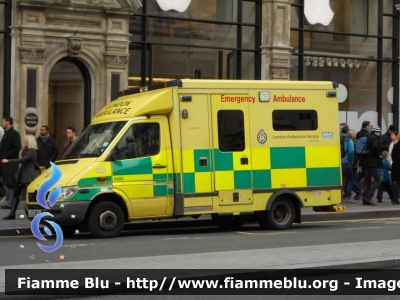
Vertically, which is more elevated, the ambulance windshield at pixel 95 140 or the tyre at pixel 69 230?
the ambulance windshield at pixel 95 140

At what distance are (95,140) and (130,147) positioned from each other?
746mm

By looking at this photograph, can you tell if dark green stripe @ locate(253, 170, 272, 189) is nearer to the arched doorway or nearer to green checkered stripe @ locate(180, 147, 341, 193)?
green checkered stripe @ locate(180, 147, 341, 193)

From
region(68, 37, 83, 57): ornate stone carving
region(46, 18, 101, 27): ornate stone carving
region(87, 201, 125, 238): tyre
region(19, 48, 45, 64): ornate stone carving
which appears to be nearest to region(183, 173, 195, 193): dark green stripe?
region(87, 201, 125, 238): tyre

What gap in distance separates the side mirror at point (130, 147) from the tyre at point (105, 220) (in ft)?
2.81

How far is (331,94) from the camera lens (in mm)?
16516

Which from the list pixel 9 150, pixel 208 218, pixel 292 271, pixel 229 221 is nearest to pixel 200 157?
pixel 229 221

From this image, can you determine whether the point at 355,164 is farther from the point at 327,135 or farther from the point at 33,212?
the point at 33,212

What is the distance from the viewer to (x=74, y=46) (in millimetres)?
21078

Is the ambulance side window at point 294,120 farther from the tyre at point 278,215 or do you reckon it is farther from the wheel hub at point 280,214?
the wheel hub at point 280,214

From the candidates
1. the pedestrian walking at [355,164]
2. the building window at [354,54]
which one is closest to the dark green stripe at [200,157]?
the pedestrian walking at [355,164]

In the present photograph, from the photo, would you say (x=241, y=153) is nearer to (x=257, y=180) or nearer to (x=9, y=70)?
(x=257, y=180)

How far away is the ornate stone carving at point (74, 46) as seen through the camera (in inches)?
829

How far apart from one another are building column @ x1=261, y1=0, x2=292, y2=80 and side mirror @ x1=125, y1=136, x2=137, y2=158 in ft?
34.0

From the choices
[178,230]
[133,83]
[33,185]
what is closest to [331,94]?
[178,230]
